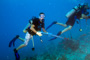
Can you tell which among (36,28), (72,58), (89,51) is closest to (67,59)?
(72,58)

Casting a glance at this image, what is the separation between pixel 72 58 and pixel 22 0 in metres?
141

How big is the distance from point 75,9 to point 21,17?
127m

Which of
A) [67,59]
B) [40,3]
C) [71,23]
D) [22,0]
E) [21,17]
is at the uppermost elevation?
[40,3]

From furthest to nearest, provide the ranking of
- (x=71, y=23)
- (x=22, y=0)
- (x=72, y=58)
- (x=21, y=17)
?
(x=22, y=0), (x=21, y=17), (x=71, y=23), (x=72, y=58)

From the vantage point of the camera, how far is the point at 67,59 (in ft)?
26.0

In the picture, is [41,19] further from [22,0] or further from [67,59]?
[22,0]

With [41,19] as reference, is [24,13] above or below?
above

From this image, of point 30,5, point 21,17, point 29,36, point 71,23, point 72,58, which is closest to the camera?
point 29,36

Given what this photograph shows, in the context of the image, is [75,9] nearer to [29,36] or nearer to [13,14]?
[29,36]

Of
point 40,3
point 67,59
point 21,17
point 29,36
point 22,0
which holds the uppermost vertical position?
point 40,3

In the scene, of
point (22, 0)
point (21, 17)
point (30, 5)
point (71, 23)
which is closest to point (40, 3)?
point (30, 5)

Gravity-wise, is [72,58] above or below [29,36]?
below

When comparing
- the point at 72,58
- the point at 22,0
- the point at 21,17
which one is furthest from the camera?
the point at 22,0

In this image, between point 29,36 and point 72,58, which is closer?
point 29,36
